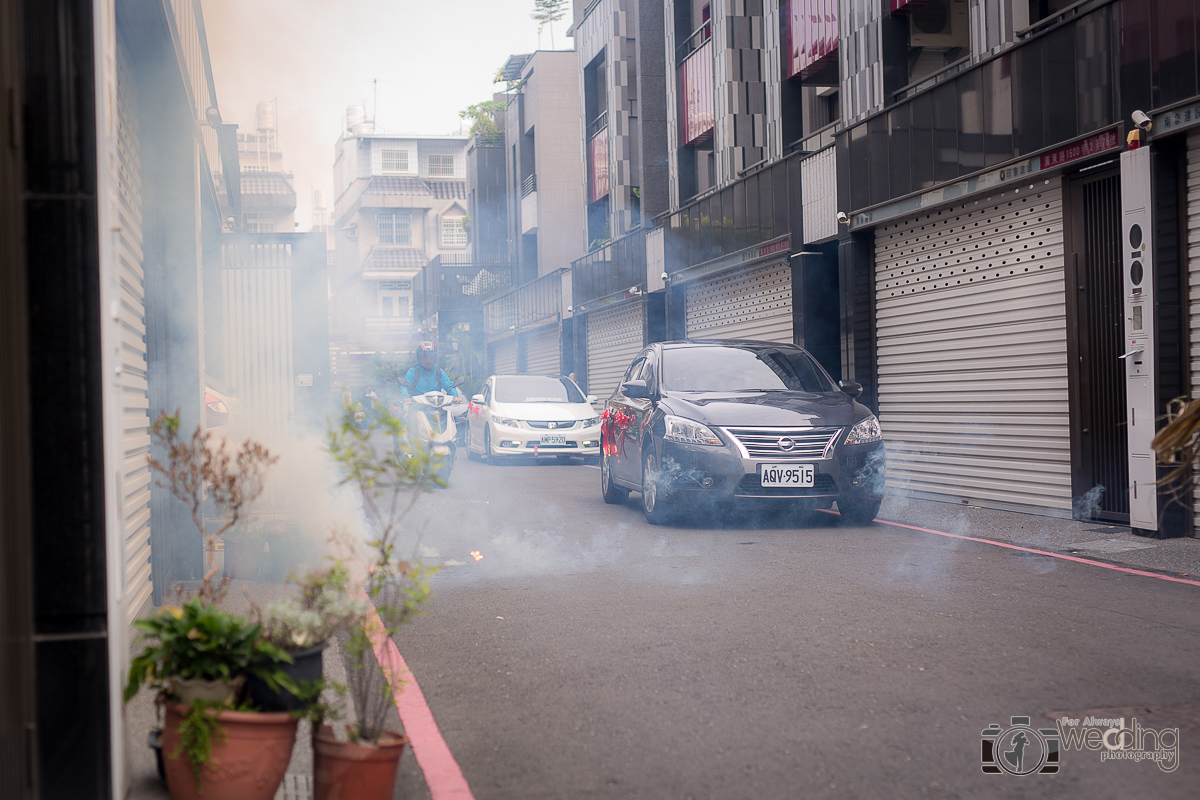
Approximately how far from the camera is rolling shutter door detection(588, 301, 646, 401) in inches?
981

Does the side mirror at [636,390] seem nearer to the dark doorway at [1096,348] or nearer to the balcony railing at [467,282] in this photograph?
the dark doorway at [1096,348]

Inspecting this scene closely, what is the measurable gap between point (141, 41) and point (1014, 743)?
18.9 ft

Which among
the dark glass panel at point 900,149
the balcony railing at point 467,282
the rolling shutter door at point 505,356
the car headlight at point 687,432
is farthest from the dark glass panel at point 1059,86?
the balcony railing at point 467,282

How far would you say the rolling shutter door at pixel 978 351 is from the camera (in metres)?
10.8

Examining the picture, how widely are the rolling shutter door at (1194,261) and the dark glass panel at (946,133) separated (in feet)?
10.9

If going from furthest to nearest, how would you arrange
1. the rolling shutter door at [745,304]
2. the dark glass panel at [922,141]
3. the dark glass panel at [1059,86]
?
the rolling shutter door at [745,304]
the dark glass panel at [922,141]
the dark glass panel at [1059,86]

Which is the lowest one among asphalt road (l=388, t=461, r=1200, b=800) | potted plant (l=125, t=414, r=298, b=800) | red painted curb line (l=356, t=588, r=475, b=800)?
red painted curb line (l=356, t=588, r=475, b=800)

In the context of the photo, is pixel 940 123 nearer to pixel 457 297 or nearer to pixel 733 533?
pixel 733 533

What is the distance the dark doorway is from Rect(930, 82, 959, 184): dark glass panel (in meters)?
1.93

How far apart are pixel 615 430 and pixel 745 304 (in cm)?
761

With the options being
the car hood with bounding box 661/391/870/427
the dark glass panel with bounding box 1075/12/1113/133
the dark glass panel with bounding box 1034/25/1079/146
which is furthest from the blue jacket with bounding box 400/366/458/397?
the dark glass panel with bounding box 1075/12/1113/133

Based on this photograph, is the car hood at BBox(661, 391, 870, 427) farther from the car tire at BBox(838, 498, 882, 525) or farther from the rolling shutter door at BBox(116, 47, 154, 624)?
the rolling shutter door at BBox(116, 47, 154, 624)

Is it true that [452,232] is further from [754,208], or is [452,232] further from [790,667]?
[790,667]

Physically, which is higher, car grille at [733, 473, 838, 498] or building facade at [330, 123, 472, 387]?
building facade at [330, 123, 472, 387]
